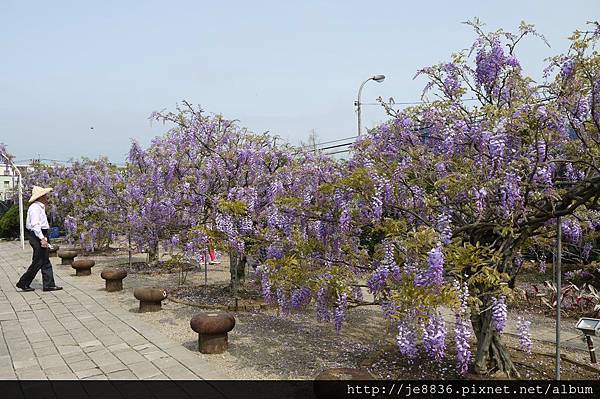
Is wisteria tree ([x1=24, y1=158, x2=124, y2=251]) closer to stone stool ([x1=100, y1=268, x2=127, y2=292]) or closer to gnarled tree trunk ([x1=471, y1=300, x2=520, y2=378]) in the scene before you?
stone stool ([x1=100, y1=268, x2=127, y2=292])

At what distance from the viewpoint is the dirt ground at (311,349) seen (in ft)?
13.9

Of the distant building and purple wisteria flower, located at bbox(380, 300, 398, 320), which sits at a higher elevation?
the distant building

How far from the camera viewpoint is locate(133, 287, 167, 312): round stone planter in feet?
21.7

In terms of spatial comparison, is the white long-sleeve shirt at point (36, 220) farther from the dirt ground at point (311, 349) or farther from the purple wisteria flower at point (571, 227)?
the purple wisteria flower at point (571, 227)

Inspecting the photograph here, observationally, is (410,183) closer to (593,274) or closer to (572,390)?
(572,390)

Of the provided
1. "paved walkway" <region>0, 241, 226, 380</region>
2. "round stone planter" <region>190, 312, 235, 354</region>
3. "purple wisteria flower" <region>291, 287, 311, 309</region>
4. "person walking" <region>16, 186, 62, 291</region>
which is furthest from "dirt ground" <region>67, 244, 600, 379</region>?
"person walking" <region>16, 186, 62, 291</region>

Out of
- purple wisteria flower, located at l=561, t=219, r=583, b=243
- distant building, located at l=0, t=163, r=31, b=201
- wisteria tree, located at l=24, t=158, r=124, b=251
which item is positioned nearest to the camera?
purple wisteria flower, located at l=561, t=219, r=583, b=243

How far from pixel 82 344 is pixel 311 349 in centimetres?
246

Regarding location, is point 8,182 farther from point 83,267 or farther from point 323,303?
point 323,303

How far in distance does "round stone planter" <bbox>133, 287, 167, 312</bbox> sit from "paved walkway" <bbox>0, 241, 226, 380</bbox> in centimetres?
24

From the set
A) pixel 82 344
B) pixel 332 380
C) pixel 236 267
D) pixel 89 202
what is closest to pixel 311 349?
pixel 332 380

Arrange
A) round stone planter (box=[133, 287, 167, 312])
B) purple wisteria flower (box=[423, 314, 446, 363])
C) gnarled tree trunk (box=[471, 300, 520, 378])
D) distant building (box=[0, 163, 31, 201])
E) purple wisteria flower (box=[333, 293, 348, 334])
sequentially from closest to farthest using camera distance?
purple wisteria flower (box=[423, 314, 446, 363])
gnarled tree trunk (box=[471, 300, 520, 378])
purple wisteria flower (box=[333, 293, 348, 334])
round stone planter (box=[133, 287, 167, 312])
distant building (box=[0, 163, 31, 201])

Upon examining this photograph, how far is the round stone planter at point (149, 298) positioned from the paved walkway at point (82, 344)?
0.24 m

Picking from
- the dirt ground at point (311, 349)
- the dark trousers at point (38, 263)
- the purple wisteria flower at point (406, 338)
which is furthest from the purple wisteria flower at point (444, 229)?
the dark trousers at point (38, 263)
